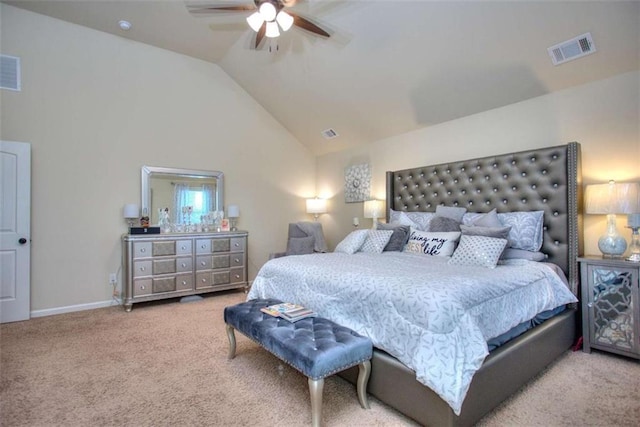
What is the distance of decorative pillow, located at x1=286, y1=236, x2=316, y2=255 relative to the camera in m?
4.71

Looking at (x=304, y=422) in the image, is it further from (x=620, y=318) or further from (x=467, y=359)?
(x=620, y=318)

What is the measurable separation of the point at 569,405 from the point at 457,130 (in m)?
2.86

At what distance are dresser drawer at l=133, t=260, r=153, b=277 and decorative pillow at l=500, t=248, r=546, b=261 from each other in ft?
12.4

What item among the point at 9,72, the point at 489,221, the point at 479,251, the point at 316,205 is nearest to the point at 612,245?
the point at 489,221

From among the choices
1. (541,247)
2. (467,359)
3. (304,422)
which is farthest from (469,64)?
(304,422)

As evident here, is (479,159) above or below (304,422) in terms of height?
above

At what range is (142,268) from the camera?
3.84 meters

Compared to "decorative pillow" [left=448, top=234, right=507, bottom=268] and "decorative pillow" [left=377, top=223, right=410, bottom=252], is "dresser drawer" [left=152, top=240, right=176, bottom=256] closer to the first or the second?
"decorative pillow" [left=377, top=223, right=410, bottom=252]

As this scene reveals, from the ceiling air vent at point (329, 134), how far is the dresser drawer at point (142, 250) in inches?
116

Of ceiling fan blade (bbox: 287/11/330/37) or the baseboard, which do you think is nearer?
ceiling fan blade (bbox: 287/11/330/37)

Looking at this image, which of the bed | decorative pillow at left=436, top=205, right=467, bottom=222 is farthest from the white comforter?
decorative pillow at left=436, top=205, right=467, bottom=222

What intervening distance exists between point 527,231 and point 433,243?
32.2 inches

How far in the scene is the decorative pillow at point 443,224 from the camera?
3.33 m

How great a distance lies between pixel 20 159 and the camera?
3422 millimetres
